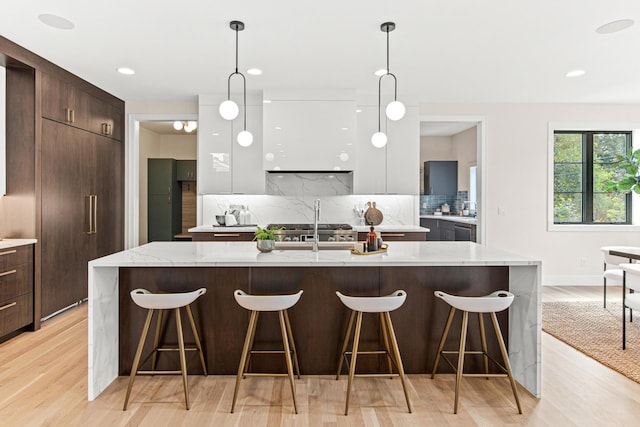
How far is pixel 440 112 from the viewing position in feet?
18.8

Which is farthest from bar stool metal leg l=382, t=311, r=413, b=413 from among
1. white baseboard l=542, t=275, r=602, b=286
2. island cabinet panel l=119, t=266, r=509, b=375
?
white baseboard l=542, t=275, r=602, b=286

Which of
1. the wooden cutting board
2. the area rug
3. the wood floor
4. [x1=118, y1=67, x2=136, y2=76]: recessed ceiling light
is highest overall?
[x1=118, y1=67, x2=136, y2=76]: recessed ceiling light

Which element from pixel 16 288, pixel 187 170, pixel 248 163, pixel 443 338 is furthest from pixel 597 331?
pixel 187 170

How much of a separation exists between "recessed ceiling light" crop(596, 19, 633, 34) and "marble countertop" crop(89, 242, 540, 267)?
6.38 feet

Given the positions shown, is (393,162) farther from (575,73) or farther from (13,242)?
(13,242)

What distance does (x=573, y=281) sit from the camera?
5.80 meters

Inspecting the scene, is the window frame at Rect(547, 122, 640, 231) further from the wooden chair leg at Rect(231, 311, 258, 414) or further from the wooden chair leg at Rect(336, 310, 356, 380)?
the wooden chair leg at Rect(231, 311, 258, 414)

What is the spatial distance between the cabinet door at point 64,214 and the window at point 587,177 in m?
6.08

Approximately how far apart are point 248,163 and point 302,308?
294 centimetres

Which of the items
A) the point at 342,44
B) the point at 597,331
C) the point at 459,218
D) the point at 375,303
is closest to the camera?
the point at 375,303

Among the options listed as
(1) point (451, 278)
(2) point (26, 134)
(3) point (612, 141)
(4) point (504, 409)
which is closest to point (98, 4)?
(2) point (26, 134)

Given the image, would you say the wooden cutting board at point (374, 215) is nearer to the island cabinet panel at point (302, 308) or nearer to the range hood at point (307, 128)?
the range hood at point (307, 128)

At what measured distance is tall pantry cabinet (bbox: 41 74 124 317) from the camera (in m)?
4.07

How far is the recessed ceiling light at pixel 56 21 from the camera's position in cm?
307
